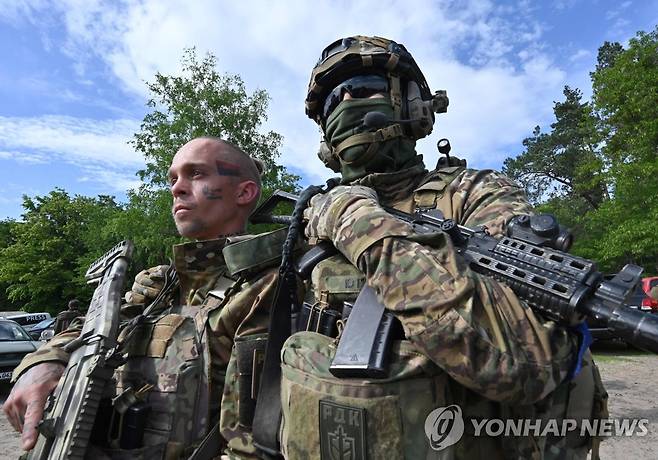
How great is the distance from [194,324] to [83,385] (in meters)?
0.54

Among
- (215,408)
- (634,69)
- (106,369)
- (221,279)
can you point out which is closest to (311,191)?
(221,279)

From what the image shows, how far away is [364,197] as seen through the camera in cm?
176

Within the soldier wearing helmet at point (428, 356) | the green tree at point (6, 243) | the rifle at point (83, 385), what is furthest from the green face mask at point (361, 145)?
the green tree at point (6, 243)

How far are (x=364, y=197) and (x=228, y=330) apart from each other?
3.07ft

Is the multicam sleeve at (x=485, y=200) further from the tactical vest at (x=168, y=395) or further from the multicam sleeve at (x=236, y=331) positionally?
the tactical vest at (x=168, y=395)

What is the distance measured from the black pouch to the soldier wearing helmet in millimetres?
99

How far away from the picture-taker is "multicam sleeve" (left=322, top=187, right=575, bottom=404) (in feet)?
4.18

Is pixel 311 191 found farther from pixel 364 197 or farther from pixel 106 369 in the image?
pixel 106 369

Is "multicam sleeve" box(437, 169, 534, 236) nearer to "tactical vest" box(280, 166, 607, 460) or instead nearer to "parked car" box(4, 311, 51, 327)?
"tactical vest" box(280, 166, 607, 460)

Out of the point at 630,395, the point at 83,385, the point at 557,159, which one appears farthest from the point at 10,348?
the point at 557,159

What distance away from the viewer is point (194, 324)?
2.28 metres

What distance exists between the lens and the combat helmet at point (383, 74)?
7.91 ft

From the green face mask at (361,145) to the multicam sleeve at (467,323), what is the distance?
2.91 ft

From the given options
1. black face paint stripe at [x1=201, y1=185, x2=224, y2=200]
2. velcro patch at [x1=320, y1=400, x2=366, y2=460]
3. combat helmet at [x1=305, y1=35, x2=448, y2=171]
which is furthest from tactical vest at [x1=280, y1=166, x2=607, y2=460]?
combat helmet at [x1=305, y1=35, x2=448, y2=171]
